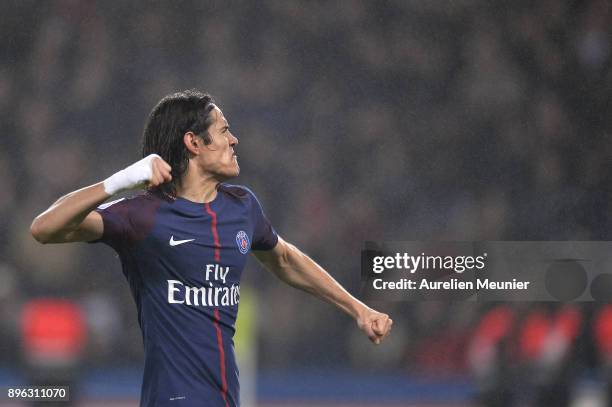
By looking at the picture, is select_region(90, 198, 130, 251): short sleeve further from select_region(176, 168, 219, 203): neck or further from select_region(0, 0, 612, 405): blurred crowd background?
select_region(0, 0, 612, 405): blurred crowd background

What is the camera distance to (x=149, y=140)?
3035 mm

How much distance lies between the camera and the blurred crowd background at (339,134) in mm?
5926

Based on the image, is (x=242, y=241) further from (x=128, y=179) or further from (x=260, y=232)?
(x=128, y=179)

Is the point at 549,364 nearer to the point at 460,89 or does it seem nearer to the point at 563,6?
the point at 460,89

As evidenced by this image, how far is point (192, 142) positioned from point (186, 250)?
377 mm

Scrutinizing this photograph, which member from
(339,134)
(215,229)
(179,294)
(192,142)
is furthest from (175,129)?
(339,134)

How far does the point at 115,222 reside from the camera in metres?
2.72

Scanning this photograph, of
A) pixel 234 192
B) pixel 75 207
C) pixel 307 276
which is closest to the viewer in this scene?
pixel 75 207

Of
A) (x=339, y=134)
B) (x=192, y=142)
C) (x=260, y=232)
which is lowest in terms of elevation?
→ (x=260, y=232)

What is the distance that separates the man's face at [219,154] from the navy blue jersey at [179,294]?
15 centimetres

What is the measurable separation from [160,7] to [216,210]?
3.41 m

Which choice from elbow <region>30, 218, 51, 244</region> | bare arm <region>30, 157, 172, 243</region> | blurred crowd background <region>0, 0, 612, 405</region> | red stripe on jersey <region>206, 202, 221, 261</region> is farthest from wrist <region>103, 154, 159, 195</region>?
blurred crowd background <region>0, 0, 612, 405</region>

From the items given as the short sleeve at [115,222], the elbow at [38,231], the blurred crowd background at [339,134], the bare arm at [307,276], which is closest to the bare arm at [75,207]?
the elbow at [38,231]

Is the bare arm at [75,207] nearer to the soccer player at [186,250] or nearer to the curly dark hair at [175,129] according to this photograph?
the soccer player at [186,250]
